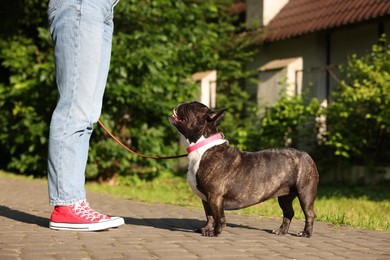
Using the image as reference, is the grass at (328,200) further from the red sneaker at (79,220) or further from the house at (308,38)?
the house at (308,38)

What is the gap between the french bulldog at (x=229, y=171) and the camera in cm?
536

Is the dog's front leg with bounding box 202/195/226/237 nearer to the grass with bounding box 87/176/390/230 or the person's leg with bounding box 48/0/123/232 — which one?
the person's leg with bounding box 48/0/123/232

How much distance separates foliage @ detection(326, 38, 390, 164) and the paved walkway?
19.8 ft

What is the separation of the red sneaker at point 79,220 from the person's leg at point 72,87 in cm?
6

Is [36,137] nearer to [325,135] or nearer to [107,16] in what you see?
[325,135]

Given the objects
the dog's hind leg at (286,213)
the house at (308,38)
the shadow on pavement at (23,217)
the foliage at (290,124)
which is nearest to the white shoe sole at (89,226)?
the shadow on pavement at (23,217)

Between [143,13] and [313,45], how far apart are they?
5278 mm

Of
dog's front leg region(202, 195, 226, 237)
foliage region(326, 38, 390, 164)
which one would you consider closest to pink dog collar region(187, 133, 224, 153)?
dog's front leg region(202, 195, 226, 237)

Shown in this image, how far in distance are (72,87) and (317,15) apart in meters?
12.6

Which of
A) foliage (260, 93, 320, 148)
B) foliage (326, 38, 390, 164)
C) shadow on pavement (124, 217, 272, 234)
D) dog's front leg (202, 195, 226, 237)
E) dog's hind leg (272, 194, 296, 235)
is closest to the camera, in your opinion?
A: dog's front leg (202, 195, 226, 237)

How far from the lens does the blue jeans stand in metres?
5.38

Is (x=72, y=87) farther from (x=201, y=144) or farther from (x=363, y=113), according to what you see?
(x=363, y=113)

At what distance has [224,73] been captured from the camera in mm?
18344

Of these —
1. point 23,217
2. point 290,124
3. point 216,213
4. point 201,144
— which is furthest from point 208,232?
point 290,124
